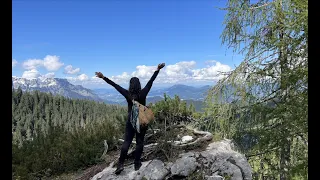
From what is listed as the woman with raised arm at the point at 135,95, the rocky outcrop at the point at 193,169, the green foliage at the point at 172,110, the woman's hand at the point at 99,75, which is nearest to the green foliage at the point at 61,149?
the green foliage at the point at 172,110

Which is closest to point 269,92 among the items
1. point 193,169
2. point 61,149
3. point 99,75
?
point 193,169

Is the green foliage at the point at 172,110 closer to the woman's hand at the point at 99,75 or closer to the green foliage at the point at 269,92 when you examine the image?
the green foliage at the point at 269,92

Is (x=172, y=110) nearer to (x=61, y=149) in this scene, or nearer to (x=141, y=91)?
(x=141, y=91)

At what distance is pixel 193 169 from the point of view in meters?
4.79

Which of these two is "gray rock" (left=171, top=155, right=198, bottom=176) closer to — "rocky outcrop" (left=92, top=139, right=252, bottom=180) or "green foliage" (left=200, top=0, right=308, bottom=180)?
"rocky outcrop" (left=92, top=139, right=252, bottom=180)

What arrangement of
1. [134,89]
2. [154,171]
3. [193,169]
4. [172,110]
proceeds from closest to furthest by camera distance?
[134,89] < [154,171] < [193,169] < [172,110]

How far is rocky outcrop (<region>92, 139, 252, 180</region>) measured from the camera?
455cm

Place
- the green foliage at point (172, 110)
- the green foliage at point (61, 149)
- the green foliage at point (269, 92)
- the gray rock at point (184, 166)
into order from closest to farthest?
the green foliage at point (269, 92) < the gray rock at point (184, 166) < the green foliage at point (61, 149) < the green foliage at point (172, 110)

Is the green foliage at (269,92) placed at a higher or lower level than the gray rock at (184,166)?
higher

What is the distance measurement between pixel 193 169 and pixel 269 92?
7.61 feet

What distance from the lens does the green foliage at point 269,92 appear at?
12.4 feet

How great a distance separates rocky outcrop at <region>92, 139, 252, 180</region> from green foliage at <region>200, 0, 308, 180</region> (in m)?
0.63

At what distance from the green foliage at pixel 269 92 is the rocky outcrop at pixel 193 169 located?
0.63 meters

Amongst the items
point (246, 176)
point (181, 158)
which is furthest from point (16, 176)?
point (246, 176)
